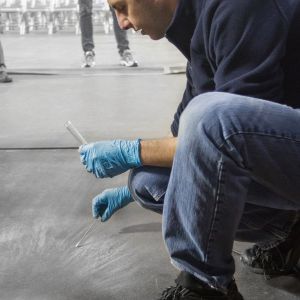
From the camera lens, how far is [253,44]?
2.94 feet

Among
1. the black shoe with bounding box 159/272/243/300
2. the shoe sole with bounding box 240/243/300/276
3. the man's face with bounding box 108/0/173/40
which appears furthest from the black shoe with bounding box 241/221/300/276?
the man's face with bounding box 108/0/173/40

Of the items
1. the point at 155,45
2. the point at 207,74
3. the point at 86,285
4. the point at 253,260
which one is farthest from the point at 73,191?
the point at 155,45

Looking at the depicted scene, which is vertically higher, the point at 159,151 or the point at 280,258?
the point at 159,151

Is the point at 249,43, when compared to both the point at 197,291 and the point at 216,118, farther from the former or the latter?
the point at 197,291

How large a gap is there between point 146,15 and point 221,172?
403 millimetres

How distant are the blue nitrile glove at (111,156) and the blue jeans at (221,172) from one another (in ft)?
0.63

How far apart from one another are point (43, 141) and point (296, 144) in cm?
172

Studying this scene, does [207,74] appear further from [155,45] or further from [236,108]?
[155,45]

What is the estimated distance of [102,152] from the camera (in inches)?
44.7

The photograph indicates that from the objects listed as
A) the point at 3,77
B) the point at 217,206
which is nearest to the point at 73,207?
the point at 217,206

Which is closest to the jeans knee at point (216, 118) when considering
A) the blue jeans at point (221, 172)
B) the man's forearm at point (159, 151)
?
the blue jeans at point (221, 172)

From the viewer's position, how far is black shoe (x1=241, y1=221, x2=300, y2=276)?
119 cm

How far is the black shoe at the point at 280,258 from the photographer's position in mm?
1187

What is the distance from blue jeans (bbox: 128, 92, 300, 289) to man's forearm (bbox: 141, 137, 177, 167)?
0.35ft
